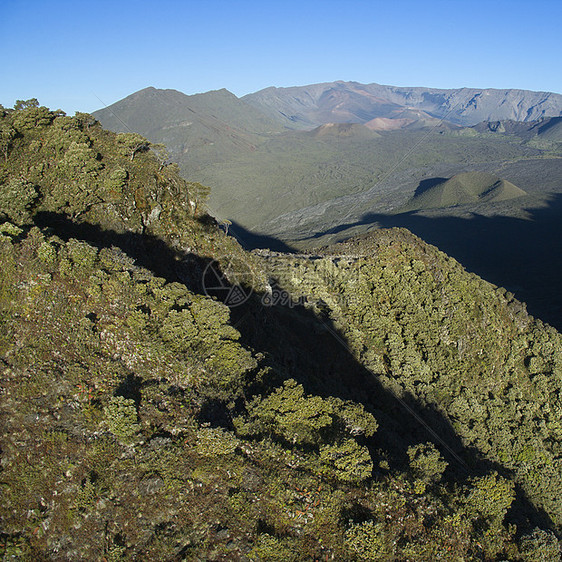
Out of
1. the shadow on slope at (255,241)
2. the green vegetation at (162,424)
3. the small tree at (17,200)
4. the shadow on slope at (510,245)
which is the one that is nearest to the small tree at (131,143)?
the green vegetation at (162,424)

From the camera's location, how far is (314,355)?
80.6 feet

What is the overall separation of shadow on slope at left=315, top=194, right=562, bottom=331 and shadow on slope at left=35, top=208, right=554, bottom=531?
208 ft

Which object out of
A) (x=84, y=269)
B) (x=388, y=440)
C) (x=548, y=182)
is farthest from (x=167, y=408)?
(x=548, y=182)

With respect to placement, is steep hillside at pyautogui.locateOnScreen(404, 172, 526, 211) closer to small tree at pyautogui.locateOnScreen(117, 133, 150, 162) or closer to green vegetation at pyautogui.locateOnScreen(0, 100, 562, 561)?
small tree at pyautogui.locateOnScreen(117, 133, 150, 162)

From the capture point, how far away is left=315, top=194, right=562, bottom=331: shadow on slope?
93.6 m

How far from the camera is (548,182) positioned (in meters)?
177

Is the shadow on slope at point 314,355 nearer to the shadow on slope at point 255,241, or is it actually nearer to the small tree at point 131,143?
the small tree at point 131,143

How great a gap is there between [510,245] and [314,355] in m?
119

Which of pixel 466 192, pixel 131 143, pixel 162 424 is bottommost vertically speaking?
pixel 162 424

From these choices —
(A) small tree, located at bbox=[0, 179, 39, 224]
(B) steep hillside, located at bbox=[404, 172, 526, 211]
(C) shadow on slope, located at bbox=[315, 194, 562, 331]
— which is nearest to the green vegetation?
(A) small tree, located at bbox=[0, 179, 39, 224]

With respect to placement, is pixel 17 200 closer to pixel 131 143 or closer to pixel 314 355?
pixel 131 143

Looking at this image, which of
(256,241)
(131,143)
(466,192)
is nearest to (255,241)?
(256,241)

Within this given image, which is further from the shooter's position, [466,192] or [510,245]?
[466,192]

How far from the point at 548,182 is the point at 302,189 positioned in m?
104
